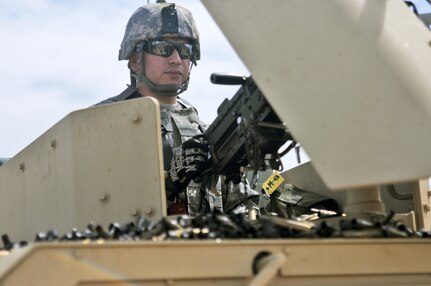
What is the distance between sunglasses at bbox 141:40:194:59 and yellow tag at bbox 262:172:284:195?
1.45 metres

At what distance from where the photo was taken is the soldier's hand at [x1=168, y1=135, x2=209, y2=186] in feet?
19.9

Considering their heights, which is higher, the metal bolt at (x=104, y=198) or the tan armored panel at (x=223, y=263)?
the metal bolt at (x=104, y=198)

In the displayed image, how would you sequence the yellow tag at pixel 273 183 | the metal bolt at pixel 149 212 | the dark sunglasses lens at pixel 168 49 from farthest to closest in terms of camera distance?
1. the dark sunglasses lens at pixel 168 49
2. the yellow tag at pixel 273 183
3. the metal bolt at pixel 149 212

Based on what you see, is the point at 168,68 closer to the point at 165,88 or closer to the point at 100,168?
the point at 165,88

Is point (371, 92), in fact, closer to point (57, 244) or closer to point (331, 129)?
→ point (331, 129)

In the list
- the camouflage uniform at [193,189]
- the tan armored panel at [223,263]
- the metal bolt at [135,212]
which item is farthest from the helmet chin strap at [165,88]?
the tan armored panel at [223,263]

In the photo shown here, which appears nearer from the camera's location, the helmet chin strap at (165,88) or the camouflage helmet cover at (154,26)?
the helmet chin strap at (165,88)

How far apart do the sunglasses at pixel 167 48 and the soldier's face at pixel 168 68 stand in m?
0.03

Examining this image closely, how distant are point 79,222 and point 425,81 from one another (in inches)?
74.2

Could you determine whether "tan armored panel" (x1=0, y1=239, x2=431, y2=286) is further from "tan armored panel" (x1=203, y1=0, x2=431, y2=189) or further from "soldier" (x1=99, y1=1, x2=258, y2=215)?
"soldier" (x1=99, y1=1, x2=258, y2=215)

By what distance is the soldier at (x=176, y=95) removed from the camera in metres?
6.15

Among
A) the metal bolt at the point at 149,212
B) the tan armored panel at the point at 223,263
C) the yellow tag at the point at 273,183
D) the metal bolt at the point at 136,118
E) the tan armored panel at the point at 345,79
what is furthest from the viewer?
the yellow tag at the point at 273,183

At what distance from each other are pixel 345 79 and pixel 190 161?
1.90 m

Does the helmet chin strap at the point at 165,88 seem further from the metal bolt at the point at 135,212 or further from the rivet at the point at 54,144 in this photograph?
the metal bolt at the point at 135,212
